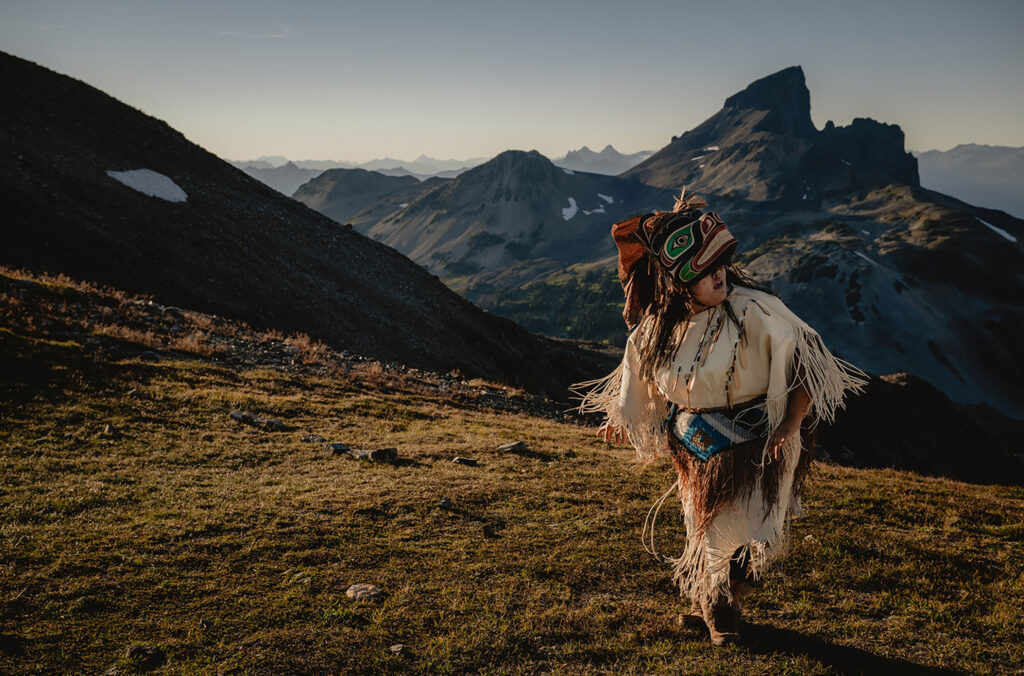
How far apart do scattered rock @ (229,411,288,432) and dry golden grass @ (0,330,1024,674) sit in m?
0.60

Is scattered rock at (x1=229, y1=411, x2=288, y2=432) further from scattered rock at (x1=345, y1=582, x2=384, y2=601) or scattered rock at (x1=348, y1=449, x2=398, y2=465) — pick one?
scattered rock at (x1=345, y1=582, x2=384, y2=601)

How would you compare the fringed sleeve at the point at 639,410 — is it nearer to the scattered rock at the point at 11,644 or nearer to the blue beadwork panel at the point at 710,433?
the blue beadwork panel at the point at 710,433

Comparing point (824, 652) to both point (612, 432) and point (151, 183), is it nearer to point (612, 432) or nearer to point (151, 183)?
point (612, 432)

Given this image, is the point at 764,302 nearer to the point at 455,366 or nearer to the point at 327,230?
the point at 455,366

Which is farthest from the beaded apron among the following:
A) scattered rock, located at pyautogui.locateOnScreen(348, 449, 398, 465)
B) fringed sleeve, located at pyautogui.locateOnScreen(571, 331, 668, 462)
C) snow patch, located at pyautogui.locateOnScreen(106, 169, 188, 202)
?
snow patch, located at pyautogui.locateOnScreen(106, 169, 188, 202)

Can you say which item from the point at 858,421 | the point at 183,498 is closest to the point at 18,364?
the point at 183,498

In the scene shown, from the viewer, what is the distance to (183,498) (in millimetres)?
6703

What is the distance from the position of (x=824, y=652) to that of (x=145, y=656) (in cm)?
529

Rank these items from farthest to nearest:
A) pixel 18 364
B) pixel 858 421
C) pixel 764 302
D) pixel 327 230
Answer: pixel 327 230 < pixel 858 421 < pixel 18 364 < pixel 764 302

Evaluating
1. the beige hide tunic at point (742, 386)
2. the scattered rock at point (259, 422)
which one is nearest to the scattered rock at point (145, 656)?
the beige hide tunic at point (742, 386)

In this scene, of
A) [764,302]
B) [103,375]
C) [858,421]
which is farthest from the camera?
→ [858,421]

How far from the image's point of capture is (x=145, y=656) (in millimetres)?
3879

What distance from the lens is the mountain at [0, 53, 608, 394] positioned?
2447 centimetres

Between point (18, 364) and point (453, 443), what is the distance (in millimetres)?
8598
